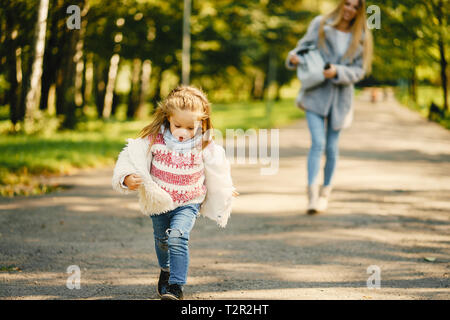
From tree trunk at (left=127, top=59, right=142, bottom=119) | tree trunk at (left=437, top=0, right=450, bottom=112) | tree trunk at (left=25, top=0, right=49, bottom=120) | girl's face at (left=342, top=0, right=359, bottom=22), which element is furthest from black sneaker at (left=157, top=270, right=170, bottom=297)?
tree trunk at (left=127, top=59, right=142, bottom=119)

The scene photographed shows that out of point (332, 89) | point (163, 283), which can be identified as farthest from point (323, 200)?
point (163, 283)

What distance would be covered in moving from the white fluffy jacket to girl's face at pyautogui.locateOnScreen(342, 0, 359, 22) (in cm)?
298

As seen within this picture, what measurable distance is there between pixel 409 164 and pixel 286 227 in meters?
4.70

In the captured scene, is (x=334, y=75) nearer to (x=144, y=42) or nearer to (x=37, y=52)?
(x=37, y=52)

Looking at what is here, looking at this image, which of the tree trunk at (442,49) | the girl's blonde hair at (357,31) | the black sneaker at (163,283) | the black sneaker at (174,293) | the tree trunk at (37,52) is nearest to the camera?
the black sneaker at (174,293)

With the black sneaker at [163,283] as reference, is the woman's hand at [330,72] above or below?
above

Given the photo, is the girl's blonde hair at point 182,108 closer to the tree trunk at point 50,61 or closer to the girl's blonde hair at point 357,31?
the girl's blonde hair at point 357,31

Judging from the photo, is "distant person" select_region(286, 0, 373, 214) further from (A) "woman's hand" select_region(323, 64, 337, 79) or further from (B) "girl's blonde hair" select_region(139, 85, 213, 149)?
(B) "girl's blonde hair" select_region(139, 85, 213, 149)

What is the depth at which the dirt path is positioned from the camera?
3.57 metres

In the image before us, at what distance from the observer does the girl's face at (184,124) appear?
325 cm

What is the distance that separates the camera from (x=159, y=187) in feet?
10.5

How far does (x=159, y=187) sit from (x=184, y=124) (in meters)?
0.40

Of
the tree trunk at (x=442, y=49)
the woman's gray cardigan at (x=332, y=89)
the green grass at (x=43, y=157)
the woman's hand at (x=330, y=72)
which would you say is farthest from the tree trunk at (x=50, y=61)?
the woman's hand at (x=330, y=72)

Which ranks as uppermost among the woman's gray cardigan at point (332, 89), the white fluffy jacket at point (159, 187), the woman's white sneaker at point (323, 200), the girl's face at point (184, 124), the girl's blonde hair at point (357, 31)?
the girl's blonde hair at point (357, 31)
